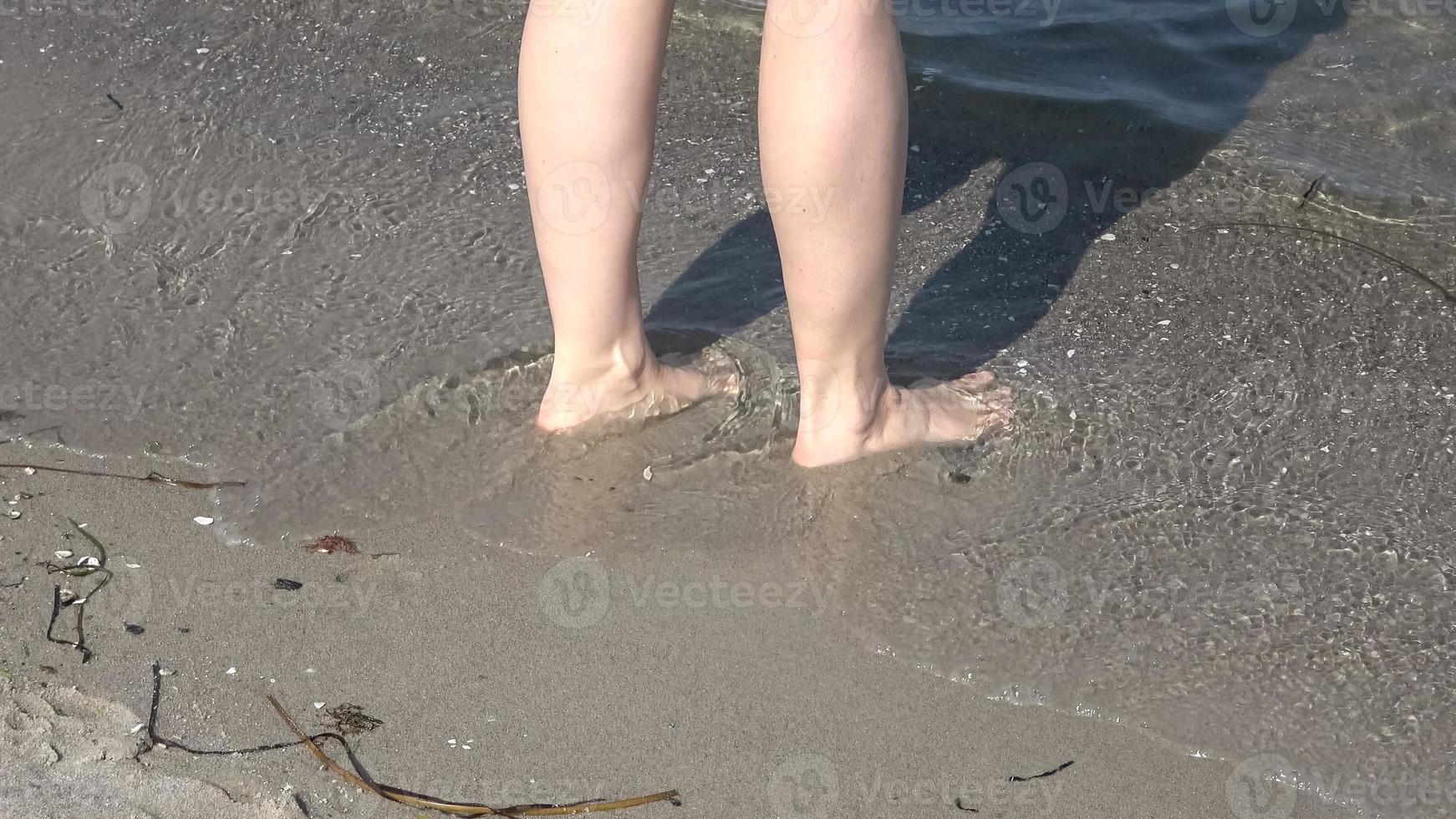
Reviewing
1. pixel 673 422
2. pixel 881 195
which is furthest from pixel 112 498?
pixel 881 195

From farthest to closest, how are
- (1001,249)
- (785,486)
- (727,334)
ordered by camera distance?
(1001,249) < (727,334) < (785,486)

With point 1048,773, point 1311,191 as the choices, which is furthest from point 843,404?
point 1311,191

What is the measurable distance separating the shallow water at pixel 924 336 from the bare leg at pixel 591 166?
0.17 m

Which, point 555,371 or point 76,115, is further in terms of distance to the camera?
point 76,115

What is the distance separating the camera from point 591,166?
1.91 meters

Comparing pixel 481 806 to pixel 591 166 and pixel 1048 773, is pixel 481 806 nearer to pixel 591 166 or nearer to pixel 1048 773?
pixel 1048 773

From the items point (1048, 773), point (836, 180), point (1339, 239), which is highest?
point (836, 180)

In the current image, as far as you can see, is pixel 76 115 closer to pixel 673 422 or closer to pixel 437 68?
pixel 437 68

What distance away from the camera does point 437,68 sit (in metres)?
3.36

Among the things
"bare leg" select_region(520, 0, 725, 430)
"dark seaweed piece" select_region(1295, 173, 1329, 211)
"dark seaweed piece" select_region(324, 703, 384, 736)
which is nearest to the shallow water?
"dark seaweed piece" select_region(1295, 173, 1329, 211)

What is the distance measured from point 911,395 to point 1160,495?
415 mm

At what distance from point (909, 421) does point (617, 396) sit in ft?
1.53

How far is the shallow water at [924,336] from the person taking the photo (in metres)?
1.92

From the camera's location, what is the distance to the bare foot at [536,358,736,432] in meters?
2.14
